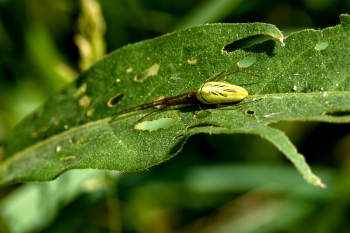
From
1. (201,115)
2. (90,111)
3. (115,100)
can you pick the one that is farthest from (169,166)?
(201,115)

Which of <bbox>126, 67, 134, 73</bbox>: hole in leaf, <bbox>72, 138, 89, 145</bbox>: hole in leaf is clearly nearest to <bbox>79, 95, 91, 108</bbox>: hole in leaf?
<bbox>72, 138, 89, 145</bbox>: hole in leaf

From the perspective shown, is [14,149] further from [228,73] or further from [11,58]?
[11,58]

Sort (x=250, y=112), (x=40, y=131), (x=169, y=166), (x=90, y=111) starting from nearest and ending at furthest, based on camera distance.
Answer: (x=250, y=112) < (x=90, y=111) < (x=40, y=131) < (x=169, y=166)

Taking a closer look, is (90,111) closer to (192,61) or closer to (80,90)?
(80,90)

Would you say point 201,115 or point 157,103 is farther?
point 157,103

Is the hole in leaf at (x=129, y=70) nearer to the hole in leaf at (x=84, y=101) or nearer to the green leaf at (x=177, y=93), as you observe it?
the green leaf at (x=177, y=93)

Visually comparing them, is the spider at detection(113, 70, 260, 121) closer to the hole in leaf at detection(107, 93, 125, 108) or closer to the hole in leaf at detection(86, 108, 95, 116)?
the hole in leaf at detection(107, 93, 125, 108)

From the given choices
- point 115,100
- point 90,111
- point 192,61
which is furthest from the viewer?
point 115,100

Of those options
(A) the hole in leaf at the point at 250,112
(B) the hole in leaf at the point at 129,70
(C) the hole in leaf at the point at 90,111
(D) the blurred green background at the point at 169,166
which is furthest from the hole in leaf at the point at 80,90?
(A) the hole in leaf at the point at 250,112
